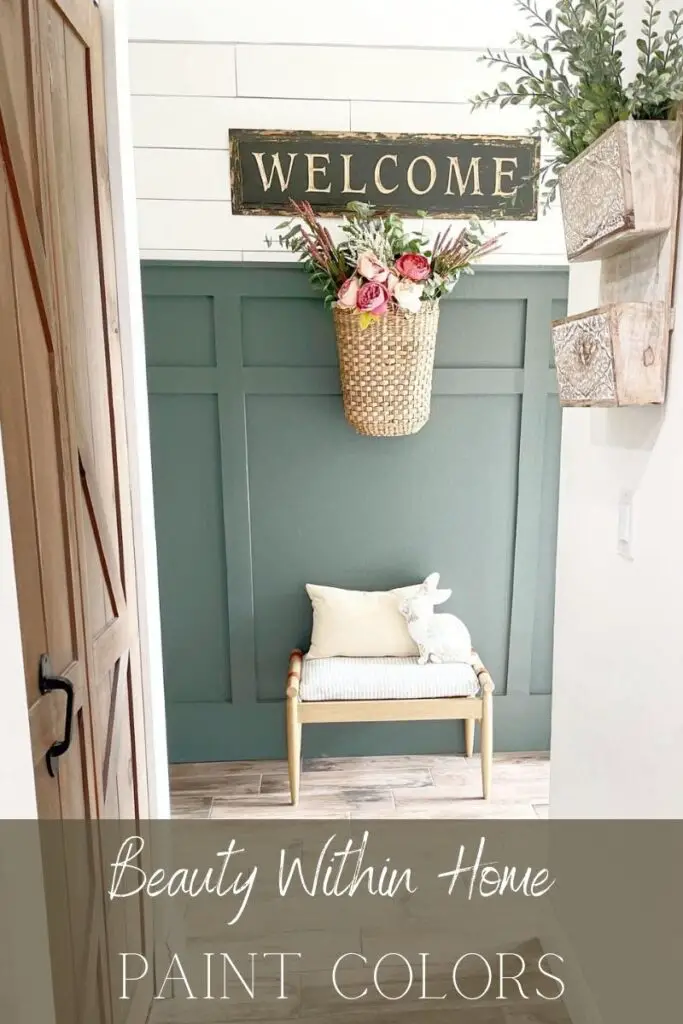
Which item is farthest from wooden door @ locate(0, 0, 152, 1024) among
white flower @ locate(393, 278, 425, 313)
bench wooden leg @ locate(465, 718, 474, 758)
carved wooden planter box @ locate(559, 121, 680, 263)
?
bench wooden leg @ locate(465, 718, 474, 758)

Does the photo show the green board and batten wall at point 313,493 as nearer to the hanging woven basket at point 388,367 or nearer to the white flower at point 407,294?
the hanging woven basket at point 388,367

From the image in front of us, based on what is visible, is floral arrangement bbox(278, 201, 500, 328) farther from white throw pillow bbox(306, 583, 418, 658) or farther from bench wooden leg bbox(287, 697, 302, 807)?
bench wooden leg bbox(287, 697, 302, 807)

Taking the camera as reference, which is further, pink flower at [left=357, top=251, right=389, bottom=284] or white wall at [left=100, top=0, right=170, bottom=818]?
pink flower at [left=357, top=251, right=389, bottom=284]

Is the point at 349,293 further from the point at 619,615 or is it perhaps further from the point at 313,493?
the point at 619,615

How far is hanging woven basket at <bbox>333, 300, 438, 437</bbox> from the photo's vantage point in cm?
230

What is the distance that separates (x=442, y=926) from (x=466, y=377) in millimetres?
1898

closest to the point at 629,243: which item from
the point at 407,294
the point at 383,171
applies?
the point at 407,294

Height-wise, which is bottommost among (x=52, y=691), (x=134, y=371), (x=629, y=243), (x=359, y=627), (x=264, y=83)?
(x=359, y=627)

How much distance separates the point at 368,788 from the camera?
2.66 m

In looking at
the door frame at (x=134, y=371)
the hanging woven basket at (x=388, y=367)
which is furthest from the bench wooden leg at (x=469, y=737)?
the door frame at (x=134, y=371)

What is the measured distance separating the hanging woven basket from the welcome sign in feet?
1.67

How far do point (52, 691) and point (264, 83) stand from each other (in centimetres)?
229

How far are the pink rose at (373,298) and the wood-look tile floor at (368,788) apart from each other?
1.80m

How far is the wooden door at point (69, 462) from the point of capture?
1.01 meters
